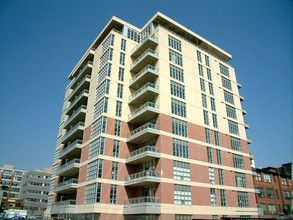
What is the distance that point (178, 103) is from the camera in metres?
43.2

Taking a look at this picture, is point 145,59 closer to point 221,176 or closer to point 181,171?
point 181,171

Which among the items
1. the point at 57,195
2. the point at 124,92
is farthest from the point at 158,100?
the point at 57,195

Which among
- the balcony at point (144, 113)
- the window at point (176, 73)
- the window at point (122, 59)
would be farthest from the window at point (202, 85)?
the window at point (122, 59)

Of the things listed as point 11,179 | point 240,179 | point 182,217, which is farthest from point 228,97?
point 11,179

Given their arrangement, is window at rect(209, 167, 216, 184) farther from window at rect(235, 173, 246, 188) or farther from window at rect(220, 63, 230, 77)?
window at rect(220, 63, 230, 77)

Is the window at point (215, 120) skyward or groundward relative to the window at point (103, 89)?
groundward

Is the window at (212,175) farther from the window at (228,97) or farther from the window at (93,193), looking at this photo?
the window at (93,193)

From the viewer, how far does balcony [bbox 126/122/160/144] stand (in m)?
37.6

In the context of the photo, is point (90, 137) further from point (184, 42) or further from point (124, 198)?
point (184, 42)

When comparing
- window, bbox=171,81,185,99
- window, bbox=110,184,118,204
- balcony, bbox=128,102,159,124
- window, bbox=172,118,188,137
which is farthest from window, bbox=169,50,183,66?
window, bbox=110,184,118,204

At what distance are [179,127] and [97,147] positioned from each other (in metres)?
13.6

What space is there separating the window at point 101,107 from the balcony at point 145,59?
28.7 feet

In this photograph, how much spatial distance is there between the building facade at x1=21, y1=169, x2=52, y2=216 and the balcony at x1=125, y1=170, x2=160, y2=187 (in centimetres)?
7775

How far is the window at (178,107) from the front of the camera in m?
42.0
